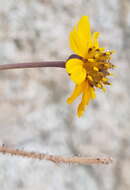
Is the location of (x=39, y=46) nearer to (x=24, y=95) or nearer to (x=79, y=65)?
(x=24, y=95)

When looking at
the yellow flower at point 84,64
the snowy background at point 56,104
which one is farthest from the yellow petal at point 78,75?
the snowy background at point 56,104

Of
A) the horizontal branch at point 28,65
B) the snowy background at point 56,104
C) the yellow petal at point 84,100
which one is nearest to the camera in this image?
the horizontal branch at point 28,65

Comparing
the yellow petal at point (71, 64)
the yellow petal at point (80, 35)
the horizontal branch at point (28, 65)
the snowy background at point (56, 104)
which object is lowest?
the snowy background at point (56, 104)

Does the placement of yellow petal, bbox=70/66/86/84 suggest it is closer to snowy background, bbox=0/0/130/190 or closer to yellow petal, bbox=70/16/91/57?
yellow petal, bbox=70/16/91/57

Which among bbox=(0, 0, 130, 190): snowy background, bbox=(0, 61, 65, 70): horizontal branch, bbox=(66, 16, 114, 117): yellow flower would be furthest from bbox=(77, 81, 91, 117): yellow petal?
bbox=(0, 0, 130, 190): snowy background

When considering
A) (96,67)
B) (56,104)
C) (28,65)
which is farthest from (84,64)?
(56,104)

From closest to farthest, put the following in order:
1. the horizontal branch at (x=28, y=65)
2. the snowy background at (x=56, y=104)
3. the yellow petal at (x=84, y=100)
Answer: the horizontal branch at (x=28, y=65) → the yellow petal at (x=84, y=100) → the snowy background at (x=56, y=104)

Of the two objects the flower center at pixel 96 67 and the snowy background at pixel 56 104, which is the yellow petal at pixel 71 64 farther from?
→ the snowy background at pixel 56 104

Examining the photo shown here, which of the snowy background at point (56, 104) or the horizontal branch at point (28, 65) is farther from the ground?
the horizontal branch at point (28, 65)
